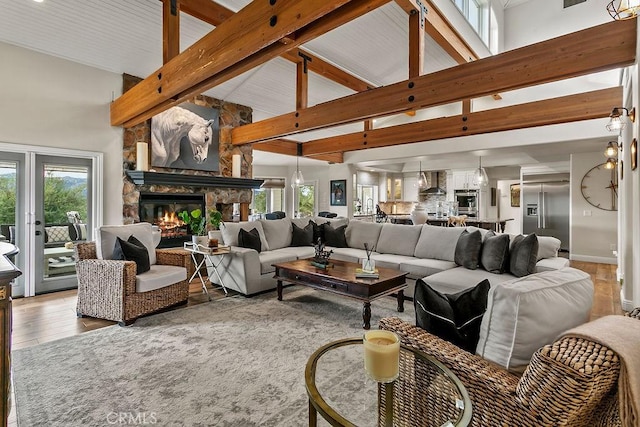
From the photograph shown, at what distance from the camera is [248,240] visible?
15.4ft

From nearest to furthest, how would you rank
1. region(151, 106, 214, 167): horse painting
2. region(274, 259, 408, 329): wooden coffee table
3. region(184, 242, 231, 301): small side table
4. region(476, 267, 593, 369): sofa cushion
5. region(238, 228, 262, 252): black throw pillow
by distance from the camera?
region(476, 267, 593, 369): sofa cushion, region(274, 259, 408, 329): wooden coffee table, region(184, 242, 231, 301): small side table, region(238, 228, 262, 252): black throw pillow, region(151, 106, 214, 167): horse painting

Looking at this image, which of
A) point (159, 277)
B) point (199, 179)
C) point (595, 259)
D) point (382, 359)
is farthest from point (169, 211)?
point (595, 259)

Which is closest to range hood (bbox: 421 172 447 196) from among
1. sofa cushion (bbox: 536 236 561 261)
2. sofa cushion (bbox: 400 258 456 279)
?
sofa cushion (bbox: 400 258 456 279)

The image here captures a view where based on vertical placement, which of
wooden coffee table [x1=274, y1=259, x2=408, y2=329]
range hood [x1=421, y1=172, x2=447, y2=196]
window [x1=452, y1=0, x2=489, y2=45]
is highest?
window [x1=452, y1=0, x2=489, y2=45]

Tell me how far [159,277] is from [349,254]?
8.63 feet

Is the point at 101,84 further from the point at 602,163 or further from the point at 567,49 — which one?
the point at 602,163

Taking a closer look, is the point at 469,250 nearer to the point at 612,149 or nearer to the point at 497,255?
the point at 497,255

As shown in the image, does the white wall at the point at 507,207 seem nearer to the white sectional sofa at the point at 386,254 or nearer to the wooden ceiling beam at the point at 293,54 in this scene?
the wooden ceiling beam at the point at 293,54

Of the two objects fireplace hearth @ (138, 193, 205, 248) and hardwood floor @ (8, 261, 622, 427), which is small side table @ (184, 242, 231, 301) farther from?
fireplace hearth @ (138, 193, 205, 248)

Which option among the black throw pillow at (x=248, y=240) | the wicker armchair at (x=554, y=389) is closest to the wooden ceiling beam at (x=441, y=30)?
the black throw pillow at (x=248, y=240)

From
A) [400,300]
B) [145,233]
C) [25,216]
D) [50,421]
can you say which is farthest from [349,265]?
[25,216]

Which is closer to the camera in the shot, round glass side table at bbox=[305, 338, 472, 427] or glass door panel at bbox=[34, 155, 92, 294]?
round glass side table at bbox=[305, 338, 472, 427]

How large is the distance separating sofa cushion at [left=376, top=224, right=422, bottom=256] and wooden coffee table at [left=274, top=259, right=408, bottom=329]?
1.16 metres

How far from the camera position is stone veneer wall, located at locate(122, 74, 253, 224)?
202 inches
